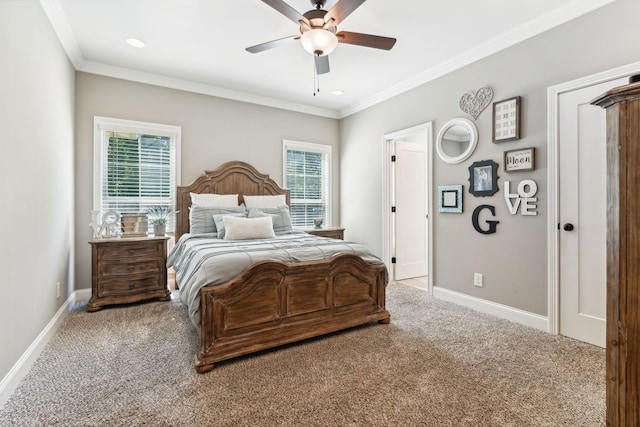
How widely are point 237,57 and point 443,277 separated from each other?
3492mm

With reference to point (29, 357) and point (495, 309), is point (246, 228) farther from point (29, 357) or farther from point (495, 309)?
point (495, 309)

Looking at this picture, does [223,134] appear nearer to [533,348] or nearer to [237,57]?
[237,57]

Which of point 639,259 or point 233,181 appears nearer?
point 639,259

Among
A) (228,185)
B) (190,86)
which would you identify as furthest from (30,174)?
(190,86)

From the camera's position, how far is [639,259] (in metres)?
0.92

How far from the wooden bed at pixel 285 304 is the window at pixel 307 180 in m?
2.51

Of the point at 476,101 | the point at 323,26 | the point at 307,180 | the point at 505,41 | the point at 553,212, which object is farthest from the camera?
the point at 307,180

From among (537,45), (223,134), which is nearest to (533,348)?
(537,45)

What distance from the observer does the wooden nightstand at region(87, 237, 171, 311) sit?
3201 millimetres

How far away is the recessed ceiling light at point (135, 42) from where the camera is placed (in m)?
3.07

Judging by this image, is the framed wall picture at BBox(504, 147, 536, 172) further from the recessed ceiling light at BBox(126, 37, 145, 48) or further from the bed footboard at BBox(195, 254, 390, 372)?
the recessed ceiling light at BBox(126, 37, 145, 48)

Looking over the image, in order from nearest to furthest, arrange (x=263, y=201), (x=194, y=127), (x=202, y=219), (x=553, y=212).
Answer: (x=553, y=212) → (x=202, y=219) → (x=194, y=127) → (x=263, y=201)

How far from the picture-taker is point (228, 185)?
438cm

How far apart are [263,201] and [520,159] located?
3062 millimetres
